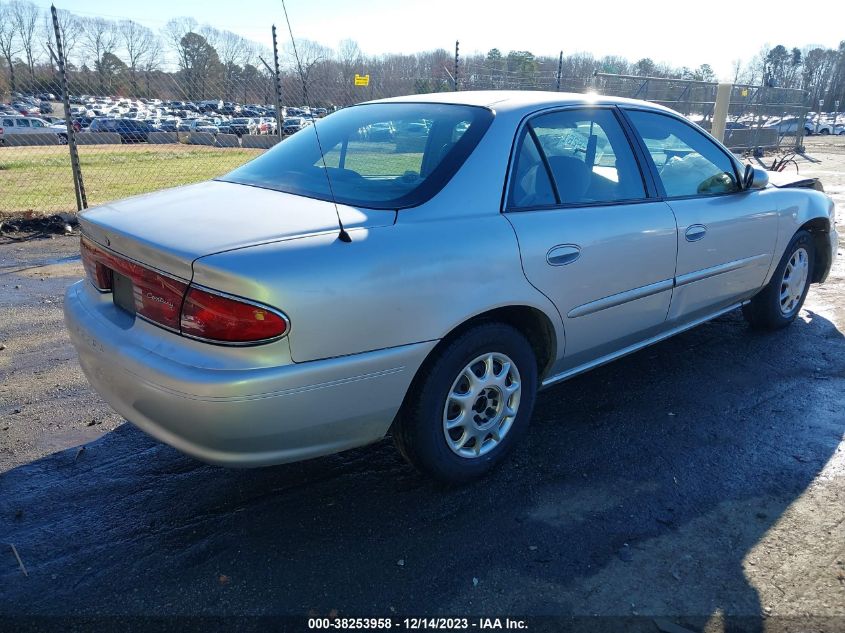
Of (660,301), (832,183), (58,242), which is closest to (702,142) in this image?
(660,301)

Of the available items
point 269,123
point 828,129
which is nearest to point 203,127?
point 269,123

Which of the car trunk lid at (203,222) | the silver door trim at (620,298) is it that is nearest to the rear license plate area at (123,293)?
the car trunk lid at (203,222)

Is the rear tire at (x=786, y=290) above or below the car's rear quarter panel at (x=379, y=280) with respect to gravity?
below

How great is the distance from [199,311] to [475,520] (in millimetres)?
1410

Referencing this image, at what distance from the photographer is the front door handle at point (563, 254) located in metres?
2.89

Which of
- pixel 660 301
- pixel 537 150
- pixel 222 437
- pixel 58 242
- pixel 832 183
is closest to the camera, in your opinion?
pixel 222 437

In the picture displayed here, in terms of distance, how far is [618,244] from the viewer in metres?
3.20

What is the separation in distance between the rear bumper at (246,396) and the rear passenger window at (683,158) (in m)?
2.03

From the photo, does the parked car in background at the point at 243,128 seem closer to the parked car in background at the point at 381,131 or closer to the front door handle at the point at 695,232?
the parked car in background at the point at 381,131

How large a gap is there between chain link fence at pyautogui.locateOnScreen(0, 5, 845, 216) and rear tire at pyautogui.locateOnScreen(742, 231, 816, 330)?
352cm

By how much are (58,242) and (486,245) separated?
6873 millimetres

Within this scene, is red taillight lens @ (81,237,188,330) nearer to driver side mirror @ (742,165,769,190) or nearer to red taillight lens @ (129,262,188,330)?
red taillight lens @ (129,262,188,330)

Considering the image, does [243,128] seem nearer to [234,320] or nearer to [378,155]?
[378,155]

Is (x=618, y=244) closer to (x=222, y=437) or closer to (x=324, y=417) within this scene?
(x=324, y=417)
